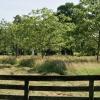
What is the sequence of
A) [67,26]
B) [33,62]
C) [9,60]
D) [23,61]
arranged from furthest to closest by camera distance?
[67,26] < [9,60] < [23,61] < [33,62]

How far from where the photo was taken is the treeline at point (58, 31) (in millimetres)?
37656

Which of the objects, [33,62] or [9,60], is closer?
[33,62]

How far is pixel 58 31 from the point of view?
152 feet

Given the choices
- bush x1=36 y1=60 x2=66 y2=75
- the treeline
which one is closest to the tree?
the treeline

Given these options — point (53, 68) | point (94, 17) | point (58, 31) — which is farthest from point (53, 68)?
point (58, 31)

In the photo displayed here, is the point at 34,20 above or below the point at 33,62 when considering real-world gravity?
above

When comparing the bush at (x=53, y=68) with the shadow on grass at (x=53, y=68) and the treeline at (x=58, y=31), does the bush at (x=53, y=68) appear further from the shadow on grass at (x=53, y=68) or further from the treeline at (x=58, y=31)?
the treeline at (x=58, y=31)

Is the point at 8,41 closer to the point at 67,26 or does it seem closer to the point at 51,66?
the point at 67,26

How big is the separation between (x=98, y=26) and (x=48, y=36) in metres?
10.3

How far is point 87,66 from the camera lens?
26.8 metres

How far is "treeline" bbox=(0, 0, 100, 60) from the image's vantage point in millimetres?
37656

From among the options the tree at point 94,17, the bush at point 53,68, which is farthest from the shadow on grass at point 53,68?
the tree at point 94,17

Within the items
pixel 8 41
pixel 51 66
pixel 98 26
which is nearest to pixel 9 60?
pixel 98 26

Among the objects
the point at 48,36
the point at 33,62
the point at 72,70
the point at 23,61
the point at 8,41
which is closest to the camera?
the point at 72,70
